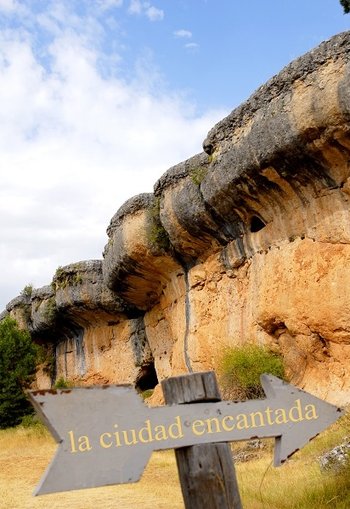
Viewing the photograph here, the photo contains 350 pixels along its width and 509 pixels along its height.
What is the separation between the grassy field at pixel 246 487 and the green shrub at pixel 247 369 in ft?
4.30

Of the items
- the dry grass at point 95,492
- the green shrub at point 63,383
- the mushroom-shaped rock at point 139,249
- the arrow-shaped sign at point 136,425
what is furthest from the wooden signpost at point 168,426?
the green shrub at point 63,383

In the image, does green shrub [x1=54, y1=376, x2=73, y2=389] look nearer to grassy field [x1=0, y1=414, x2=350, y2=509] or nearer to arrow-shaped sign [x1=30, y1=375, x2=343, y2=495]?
grassy field [x1=0, y1=414, x2=350, y2=509]

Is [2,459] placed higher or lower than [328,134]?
lower

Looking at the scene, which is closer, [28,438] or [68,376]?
[28,438]

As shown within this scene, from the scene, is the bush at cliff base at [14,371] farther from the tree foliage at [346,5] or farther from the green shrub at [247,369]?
the tree foliage at [346,5]

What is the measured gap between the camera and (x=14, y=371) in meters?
19.2

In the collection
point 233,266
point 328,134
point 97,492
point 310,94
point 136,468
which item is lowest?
point 97,492

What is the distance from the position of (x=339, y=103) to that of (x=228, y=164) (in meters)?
2.63

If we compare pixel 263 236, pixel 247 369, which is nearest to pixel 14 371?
pixel 247 369

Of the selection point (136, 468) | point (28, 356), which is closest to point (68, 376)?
point (28, 356)

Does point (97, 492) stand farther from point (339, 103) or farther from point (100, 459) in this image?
point (339, 103)

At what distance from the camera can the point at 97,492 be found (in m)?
7.70

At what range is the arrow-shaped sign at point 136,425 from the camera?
2.65m

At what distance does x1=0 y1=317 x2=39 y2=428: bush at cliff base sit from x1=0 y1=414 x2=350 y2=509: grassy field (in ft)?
26.2
